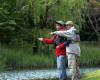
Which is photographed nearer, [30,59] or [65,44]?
[65,44]

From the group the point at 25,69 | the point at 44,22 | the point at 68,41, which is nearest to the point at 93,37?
the point at 44,22

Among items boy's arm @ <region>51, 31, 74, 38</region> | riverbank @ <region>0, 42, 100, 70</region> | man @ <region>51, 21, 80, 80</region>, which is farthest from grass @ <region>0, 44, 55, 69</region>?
boy's arm @ <region>51, 31, 74, 38</region>

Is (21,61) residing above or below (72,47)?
below

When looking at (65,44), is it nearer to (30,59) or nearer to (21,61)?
(21,61)

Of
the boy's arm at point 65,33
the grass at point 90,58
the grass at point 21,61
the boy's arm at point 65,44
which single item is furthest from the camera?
the grass at point 90,58

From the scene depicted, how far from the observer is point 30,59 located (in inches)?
902

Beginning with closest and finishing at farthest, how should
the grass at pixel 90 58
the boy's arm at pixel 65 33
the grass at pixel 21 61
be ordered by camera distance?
the boy's arm at pixel 65 33 < the grass at pixel 21 61 < the grass at pixel 90 58

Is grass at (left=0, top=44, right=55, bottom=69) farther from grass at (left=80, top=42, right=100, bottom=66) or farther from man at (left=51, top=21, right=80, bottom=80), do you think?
man at (left=51, top=21, right=80, bottom=80)

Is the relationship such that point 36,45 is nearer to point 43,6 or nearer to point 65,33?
point 43,6

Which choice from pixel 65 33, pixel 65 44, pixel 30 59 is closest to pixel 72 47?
pixel 65 44

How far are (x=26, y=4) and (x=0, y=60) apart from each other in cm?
521

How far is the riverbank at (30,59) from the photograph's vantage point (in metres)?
22.6

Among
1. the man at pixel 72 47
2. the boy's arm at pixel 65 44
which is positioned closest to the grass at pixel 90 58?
the man at pixel 72 47

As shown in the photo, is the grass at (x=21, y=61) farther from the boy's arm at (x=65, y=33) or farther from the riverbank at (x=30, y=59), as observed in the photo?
the boy's arm at (x=65, y=33)
